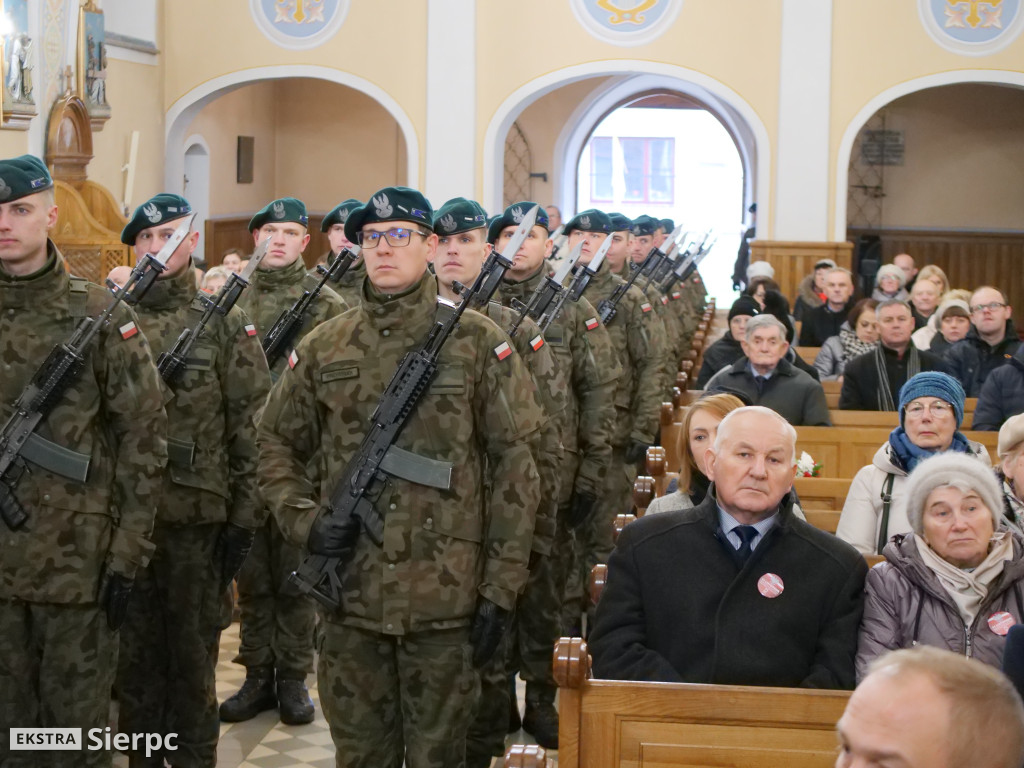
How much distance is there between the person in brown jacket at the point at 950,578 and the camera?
3215 mm

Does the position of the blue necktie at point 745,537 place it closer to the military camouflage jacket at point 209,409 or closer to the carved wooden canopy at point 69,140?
the military camouflage jacket at point 209,409

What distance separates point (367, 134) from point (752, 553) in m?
17.5

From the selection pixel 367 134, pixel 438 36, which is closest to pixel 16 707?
pixel 438 36

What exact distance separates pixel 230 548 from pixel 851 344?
514cm

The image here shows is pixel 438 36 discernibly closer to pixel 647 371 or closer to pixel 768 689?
pixel 647 371

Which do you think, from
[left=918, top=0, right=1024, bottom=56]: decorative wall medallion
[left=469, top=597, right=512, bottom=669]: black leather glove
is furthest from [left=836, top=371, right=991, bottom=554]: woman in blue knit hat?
[left=918, top=0, right=1024, bottom=56]: decorative wall medallion

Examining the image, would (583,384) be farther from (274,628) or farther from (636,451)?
(274,628)

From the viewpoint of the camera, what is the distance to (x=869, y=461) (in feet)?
20.4

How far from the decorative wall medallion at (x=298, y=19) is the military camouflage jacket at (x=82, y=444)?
40.2 ft

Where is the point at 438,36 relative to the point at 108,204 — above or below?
above

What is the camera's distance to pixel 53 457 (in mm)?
3670

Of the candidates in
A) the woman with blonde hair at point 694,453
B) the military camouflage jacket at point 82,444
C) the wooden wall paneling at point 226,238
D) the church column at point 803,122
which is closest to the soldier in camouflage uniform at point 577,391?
the woman with blonde hair at point 694,453

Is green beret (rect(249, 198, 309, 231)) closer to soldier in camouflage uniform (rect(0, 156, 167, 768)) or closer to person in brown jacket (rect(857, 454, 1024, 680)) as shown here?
soldier in camouflage uniform (rect(0, 156, 167, 768))

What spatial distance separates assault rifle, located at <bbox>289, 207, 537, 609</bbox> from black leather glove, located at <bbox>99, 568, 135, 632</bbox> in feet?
1.98
